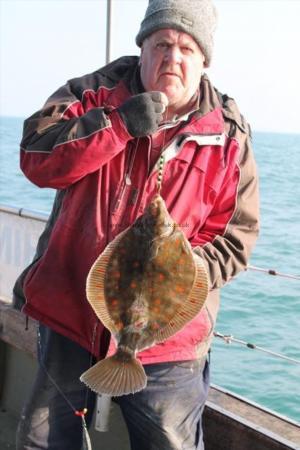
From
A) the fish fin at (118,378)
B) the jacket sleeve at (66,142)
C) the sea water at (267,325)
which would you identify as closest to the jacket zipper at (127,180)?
the jacket sleeve at (66,142)

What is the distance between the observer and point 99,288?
2.38 meters

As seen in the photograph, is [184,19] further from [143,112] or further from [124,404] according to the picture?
[124,404]

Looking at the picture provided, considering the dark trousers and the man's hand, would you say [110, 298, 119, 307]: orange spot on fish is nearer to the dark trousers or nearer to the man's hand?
the dark trousers

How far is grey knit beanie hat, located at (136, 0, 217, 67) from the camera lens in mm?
2617

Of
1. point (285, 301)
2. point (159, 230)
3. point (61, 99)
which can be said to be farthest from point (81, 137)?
point (285, 301)

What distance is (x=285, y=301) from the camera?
1029 centimetres

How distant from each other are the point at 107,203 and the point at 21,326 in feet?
6.20

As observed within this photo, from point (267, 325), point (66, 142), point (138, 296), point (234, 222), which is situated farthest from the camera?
point (267, 325)

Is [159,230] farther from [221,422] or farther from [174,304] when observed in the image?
[221,422]

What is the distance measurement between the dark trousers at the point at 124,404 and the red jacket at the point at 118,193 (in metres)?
0.11

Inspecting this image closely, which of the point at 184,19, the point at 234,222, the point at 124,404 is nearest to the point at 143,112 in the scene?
the point at 184,19

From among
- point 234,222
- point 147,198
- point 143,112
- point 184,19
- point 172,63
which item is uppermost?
point 184,19

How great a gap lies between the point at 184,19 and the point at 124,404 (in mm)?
1756

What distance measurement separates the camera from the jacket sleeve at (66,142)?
8.11 ft
